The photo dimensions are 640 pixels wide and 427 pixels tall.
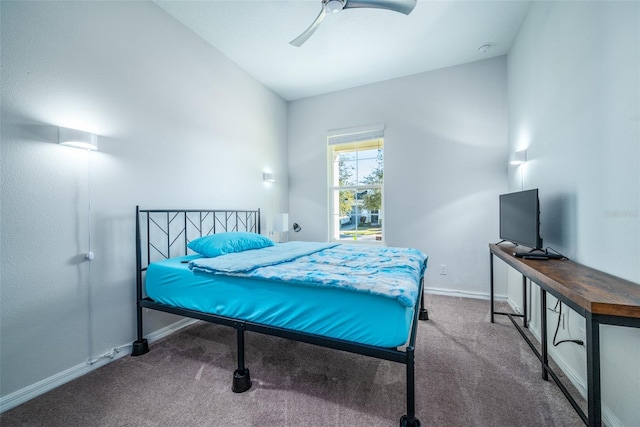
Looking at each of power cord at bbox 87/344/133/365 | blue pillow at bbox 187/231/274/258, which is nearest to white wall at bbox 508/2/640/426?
blue pillow at bbox 187/231/274/258

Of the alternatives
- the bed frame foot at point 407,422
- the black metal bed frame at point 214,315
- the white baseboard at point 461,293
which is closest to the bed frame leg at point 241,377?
the black metal bed frame at point 214,315

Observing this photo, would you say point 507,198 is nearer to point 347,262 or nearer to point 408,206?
point 408,206

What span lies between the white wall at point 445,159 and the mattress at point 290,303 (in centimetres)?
247

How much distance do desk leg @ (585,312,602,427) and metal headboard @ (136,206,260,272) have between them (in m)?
2.77

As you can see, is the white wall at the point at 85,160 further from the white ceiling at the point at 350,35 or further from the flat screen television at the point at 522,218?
the flat screen television at the point at 522,218

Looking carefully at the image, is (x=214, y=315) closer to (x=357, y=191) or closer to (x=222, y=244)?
(x=222, y=244)

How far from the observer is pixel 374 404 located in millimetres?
1533

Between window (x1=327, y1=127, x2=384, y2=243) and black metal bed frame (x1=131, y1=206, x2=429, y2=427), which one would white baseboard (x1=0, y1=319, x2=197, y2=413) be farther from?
window (x1=327, y1=127, x2=384, y2=243)

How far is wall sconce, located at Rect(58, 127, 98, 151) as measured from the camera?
1715mm

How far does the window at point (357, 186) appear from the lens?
157 inches

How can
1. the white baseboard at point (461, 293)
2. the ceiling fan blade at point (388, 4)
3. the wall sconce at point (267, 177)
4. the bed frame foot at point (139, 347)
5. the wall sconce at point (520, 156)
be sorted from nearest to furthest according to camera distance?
the ceiling fan blade at point (388, 4)
the bed frame foot at point (139, 347)
the wall sconce at point (520, 156)
the white baseboard at point (461, 293)
the wall sconce at point (267, 177)

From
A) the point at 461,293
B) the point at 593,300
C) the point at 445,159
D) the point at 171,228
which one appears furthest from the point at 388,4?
the point at 461,293

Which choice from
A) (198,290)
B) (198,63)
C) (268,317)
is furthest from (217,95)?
(268,317)

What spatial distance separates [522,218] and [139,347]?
3.30 meters
